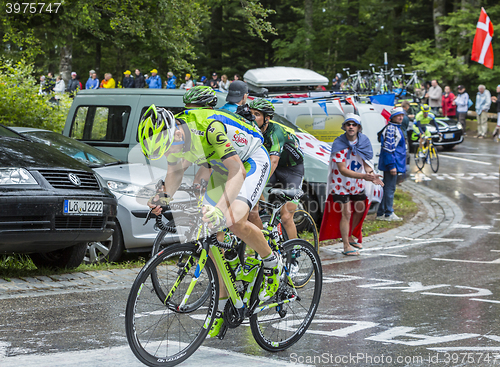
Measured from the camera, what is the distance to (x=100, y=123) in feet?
34.5

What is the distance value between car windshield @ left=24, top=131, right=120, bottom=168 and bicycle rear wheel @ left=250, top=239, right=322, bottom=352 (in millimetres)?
4313

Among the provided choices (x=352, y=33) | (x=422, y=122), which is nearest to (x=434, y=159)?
(x=422, y=122)

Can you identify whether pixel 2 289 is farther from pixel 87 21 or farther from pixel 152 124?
pixel 87 21

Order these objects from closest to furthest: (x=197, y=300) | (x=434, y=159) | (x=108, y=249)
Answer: (x=197, y=300) < (x=108, y=249) < (x=434, y=159)

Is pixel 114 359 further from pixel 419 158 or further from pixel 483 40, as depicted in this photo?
pixel 483 40

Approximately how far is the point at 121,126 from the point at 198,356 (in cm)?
647

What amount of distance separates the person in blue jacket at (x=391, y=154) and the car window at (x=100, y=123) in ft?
15.4

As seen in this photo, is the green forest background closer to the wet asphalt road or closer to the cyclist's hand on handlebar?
the wet asphalt road

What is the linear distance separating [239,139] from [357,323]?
6.82 feet

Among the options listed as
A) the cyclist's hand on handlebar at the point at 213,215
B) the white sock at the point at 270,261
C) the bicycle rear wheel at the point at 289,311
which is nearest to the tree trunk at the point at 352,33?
the bicycle rear wheel at the point at 289,311

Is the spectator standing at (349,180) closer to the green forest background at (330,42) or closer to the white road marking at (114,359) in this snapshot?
the white road marking at (114,359)

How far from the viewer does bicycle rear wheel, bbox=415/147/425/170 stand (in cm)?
1853

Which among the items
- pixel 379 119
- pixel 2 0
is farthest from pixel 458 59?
pixel 2 0

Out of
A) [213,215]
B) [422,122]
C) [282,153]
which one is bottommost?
[213,215]
